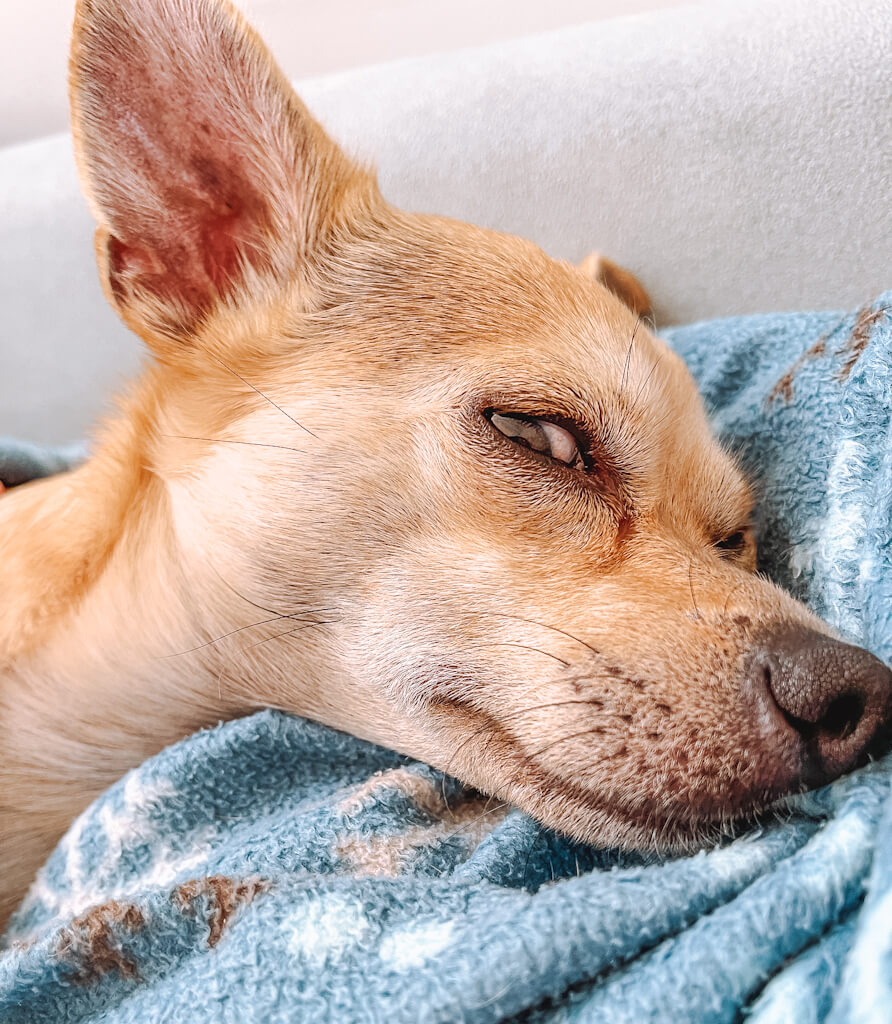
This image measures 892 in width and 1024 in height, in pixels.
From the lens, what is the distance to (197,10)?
1.03m

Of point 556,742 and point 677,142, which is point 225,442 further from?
point 677,142

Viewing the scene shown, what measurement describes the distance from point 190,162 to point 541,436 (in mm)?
661

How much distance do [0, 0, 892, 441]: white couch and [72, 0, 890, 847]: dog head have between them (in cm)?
51

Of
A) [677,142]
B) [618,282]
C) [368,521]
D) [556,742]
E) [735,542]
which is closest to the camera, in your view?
[556,742]

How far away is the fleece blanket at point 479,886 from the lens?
559 millimetres

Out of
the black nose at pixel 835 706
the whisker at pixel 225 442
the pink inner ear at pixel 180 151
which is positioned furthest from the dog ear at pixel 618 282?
the black nose at pixel 835 706

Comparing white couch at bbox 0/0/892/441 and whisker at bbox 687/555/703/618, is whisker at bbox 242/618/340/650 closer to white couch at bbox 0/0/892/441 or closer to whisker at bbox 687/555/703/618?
whisker at bbox 687/555/703/618

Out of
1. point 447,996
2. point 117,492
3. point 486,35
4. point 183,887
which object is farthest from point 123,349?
point 447,996

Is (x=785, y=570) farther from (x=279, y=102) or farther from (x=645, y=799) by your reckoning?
(x=279, y=102)

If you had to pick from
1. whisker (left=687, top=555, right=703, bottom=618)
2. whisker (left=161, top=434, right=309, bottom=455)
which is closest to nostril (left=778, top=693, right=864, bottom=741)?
whisker (left=687, top=555, right=703, bottom=618)

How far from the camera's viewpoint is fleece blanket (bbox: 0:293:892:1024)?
1.83 feet

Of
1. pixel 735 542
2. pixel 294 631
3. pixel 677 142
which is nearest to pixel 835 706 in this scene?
pixel 735 542

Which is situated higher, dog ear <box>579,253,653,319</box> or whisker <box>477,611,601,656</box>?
dog ear <box>579,253,653,319</box>

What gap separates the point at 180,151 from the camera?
1.11m
